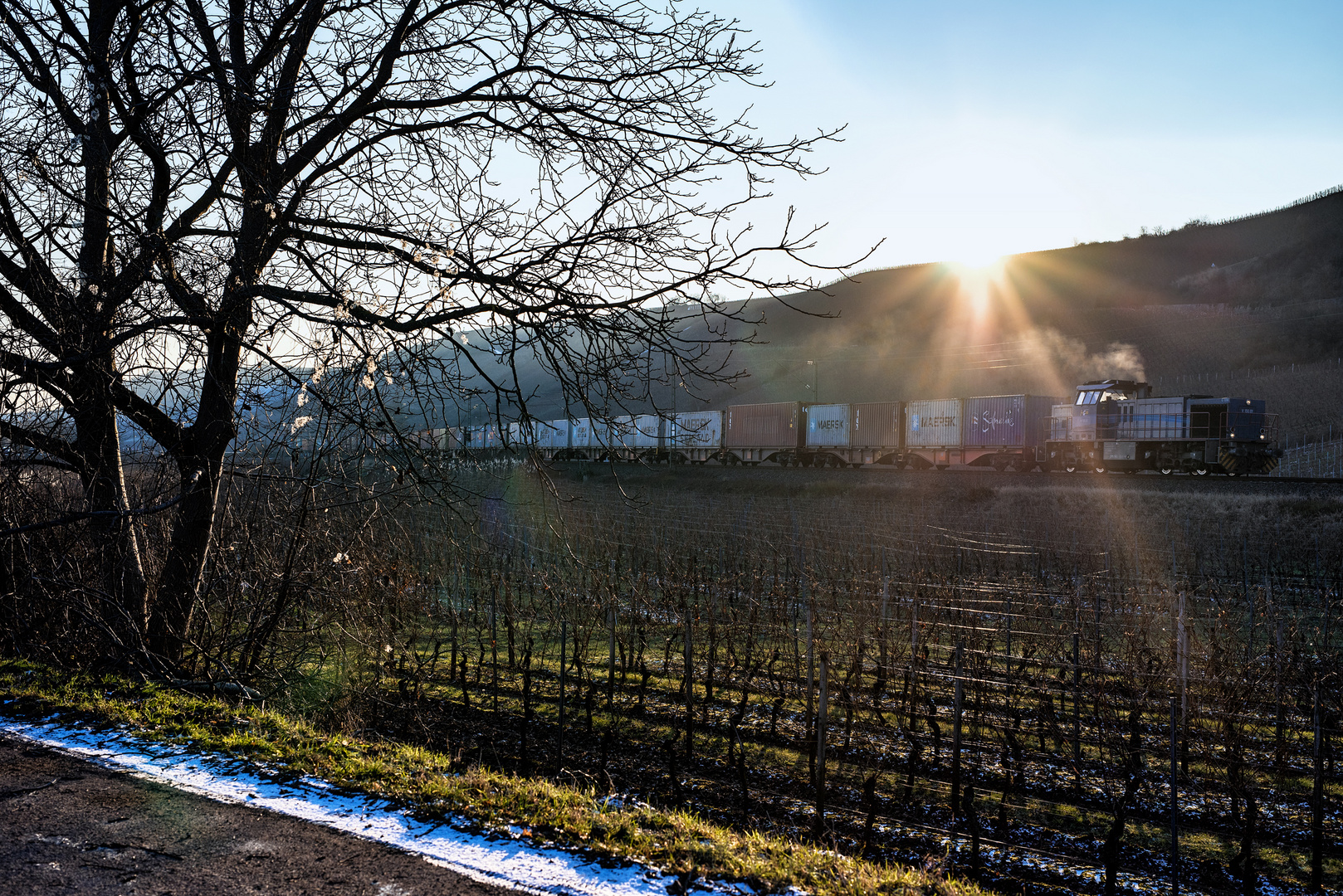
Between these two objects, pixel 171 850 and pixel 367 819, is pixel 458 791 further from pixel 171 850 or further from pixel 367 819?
pixel 171 850

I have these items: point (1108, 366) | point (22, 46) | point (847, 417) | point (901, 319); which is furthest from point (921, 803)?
point (901, 319)

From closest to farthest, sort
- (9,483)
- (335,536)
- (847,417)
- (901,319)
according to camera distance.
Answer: (9,483) → (335,536) → (847,417) → (901,319)

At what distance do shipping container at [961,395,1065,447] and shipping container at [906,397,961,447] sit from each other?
21.7 inches

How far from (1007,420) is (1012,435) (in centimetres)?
68

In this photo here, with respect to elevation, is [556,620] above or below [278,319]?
below

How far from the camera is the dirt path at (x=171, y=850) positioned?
339 centimetres

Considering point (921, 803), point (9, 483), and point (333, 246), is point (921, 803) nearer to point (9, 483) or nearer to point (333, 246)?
point (333, 246)

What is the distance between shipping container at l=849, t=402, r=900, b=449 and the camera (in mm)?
41250

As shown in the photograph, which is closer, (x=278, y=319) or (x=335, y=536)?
(x=278, y=319)

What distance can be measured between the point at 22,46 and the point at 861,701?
441 inches

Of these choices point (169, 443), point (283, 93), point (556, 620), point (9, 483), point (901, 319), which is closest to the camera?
point (283, 93)

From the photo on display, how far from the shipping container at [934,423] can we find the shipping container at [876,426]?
2.23 ft

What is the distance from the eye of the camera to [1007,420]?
36.5m

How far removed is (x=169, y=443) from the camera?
7430mm
